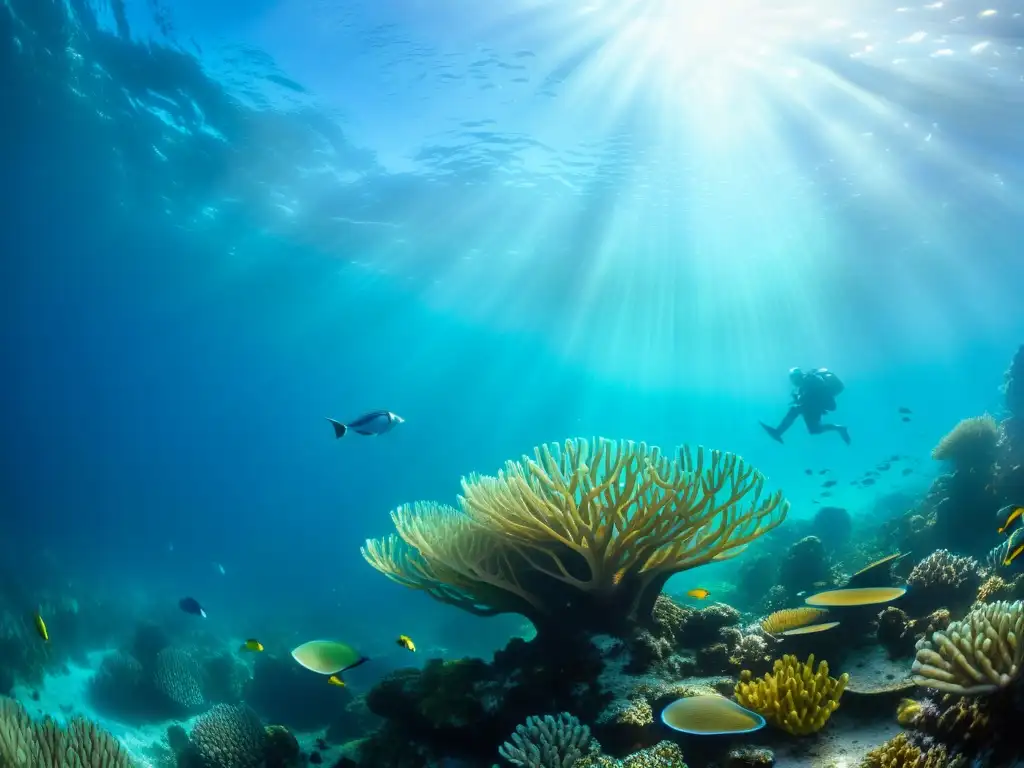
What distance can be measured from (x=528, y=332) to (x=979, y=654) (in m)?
41.8

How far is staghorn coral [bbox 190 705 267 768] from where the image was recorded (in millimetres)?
5871

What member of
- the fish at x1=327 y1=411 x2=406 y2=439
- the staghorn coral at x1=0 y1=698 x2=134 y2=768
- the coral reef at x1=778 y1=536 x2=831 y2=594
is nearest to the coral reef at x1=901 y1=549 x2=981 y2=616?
the fish at x1=327 y1=411 x2=406 y2=439

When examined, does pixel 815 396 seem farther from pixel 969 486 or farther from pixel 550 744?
pixel 550 744

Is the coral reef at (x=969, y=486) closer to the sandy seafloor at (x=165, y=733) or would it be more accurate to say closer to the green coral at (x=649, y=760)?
the sandy seafloor at (x=165, y=733)

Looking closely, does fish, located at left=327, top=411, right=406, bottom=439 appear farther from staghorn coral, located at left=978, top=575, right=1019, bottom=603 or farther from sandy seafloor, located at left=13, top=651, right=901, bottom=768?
staghorn coral, located at left=978, top=575, right=1019, bottom=603

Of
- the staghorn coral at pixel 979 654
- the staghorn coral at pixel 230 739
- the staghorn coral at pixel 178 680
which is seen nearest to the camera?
the staghorn coral at pixel 979 654

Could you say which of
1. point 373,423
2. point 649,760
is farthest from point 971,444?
point 373,423

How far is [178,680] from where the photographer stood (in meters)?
13.7

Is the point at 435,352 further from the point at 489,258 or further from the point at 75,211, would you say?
the point at 75,211

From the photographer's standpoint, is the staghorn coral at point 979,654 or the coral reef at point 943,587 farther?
the coral reef at point 943,587

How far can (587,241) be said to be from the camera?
28.7m

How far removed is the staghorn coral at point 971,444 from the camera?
10.6m

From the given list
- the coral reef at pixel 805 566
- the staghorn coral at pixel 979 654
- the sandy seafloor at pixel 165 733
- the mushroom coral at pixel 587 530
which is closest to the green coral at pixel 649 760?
the sandy seafloor at pixel 165 733

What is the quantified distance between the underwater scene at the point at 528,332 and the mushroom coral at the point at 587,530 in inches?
1.7
